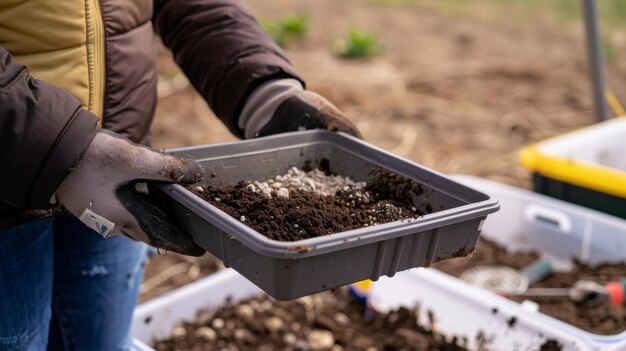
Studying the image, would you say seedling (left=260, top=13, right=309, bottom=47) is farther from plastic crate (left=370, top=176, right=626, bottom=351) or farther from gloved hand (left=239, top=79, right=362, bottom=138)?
gloved hand (left=239, top=79, right=362, bottom=138)

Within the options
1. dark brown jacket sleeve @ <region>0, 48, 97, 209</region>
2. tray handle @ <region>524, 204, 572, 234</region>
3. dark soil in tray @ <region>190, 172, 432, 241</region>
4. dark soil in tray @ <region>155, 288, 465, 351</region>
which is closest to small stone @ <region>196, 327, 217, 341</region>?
dark soil in tray @ <region>155, 288, 465, 351</region>

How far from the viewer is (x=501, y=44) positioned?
560 cm

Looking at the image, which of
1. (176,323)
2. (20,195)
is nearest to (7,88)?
(20,195)

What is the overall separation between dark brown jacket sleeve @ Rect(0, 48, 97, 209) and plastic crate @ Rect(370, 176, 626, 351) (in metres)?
1.11

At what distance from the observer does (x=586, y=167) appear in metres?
2.46

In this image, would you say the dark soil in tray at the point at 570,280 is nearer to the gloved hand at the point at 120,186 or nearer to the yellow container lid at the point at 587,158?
the yellow container lid at the point at 587,158

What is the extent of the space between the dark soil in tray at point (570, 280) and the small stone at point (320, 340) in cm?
49

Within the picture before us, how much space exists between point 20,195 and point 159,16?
58cm

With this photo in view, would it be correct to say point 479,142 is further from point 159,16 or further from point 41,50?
point 41,50

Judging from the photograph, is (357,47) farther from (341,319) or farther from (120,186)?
A: (120,186)

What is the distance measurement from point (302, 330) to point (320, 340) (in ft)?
0.32

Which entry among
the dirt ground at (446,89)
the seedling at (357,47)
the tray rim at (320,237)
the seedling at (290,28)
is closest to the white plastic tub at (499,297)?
the dirt ground at (446,89)

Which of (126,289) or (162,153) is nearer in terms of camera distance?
(162,153)

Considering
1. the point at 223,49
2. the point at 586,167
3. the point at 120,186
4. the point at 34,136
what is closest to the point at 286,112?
the point at 223,49
